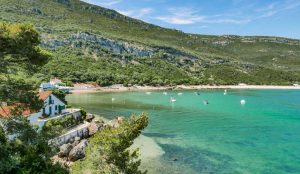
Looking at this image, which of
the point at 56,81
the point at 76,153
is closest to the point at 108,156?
the point at 76,153

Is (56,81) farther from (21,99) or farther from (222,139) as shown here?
(21,99)

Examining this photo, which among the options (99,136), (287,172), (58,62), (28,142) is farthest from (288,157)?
(58,62)

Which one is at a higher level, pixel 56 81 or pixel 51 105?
pixel 56 81

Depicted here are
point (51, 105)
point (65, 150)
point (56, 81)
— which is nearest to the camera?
point (65, 150)

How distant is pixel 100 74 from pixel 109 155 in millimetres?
145844

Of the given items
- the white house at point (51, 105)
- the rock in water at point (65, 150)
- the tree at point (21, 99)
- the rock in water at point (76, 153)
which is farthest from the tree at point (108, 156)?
the white house at point (51, 105)

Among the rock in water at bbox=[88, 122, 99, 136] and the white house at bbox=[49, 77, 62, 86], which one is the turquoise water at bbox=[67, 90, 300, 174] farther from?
the white house at bbox=[49, 77, 62, 86]

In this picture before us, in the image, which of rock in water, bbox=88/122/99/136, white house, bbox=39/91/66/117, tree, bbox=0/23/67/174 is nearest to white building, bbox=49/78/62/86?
white house, bbox=39/91/66/117

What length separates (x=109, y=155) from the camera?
23844mm

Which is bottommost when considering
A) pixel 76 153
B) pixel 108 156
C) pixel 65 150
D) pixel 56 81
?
pixel 76 153

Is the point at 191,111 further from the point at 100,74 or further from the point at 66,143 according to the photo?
the point at 100,74

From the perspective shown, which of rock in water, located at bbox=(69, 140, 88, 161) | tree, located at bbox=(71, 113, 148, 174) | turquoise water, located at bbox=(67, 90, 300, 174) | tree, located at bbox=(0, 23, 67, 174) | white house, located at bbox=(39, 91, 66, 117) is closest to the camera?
tree, located at bbox=(0, 23, 67, 174)

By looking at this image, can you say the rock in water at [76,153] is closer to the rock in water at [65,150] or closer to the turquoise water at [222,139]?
the rock in water at [65,150]

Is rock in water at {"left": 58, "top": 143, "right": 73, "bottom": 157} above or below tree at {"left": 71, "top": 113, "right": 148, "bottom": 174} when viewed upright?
below
